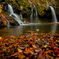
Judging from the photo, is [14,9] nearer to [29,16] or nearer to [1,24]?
[29,16]

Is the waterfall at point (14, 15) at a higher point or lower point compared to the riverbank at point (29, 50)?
higher

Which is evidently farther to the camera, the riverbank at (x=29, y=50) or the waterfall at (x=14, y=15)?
the waterfall at (x=14, y=15)

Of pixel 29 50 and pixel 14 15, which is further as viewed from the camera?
pixel 14 15

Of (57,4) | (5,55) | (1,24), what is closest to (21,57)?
(5,55)

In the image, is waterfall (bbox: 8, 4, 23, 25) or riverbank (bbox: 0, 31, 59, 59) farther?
waterfall (bbox: 8, 4, 23, 25)

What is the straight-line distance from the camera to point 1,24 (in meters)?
6.99

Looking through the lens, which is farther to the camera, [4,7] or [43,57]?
[4,7]

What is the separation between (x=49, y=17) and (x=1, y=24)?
1480 cm

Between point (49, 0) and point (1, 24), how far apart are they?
17.6 meters

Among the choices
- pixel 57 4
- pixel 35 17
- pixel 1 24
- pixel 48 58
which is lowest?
pixel 48 58

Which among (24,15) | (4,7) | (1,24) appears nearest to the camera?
(1,24)

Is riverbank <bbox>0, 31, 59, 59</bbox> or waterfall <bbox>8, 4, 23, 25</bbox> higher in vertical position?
waterfall <bbox>8, 4, 23, 25</bbox>

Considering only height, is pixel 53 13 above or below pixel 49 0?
below

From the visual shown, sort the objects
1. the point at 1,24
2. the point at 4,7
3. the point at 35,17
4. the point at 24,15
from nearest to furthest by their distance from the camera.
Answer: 1. the point at 1,24
2. the point at 4,7
3. the point at 24,15
4. the point at 35,17
